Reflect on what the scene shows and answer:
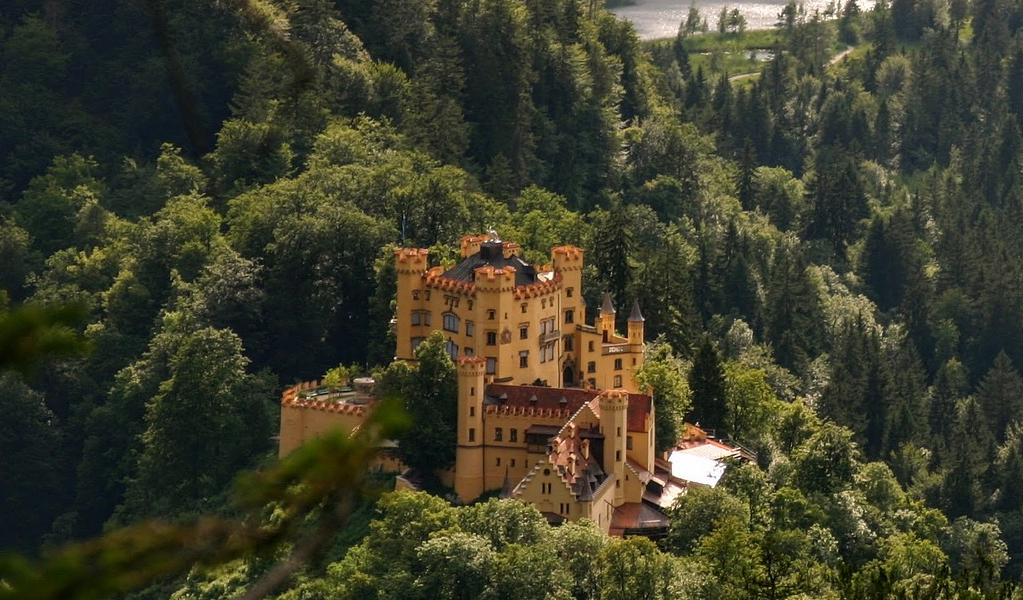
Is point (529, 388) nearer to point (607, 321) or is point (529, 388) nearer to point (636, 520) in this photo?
point (636, 520)

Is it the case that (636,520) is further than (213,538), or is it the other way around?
(636,520)

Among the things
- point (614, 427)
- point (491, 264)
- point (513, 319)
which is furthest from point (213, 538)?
point (491, 264)

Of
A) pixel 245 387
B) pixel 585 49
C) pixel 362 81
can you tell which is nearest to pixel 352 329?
pixel 245 387

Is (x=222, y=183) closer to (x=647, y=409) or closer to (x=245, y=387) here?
(x=245, y=387)

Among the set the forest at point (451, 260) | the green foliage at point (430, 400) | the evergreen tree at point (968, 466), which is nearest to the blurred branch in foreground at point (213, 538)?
the forest at point (451, 260)

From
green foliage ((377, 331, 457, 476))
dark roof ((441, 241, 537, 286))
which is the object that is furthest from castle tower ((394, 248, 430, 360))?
green foliage ((377, 331, 457, 476))

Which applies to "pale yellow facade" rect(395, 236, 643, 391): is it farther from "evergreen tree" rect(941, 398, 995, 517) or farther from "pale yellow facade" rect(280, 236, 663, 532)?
"evergreen tree" rect(941, 398, 995, 517)
